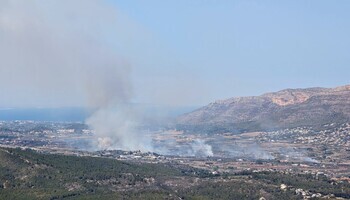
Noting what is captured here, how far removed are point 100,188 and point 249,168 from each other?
50.3 metres

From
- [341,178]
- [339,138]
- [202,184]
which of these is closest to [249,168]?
[341,178]

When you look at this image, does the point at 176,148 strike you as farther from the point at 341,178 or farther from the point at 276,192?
the point at 276,192

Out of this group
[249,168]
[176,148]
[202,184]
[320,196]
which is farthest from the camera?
[176,148]

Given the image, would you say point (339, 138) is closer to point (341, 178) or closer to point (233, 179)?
point (341, 178)

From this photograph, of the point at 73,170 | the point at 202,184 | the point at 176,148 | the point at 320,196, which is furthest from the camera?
the point at 176,148

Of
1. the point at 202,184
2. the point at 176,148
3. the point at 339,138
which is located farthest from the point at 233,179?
the point at 339,138

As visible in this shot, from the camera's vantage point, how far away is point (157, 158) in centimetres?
16250

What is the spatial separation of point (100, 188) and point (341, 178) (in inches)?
2193

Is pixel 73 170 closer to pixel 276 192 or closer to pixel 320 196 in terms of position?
pixel 276 192

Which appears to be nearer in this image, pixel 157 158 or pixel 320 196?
pixel 320 196

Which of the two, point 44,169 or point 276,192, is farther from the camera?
point 44,169

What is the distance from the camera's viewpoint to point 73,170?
120062 millimetres

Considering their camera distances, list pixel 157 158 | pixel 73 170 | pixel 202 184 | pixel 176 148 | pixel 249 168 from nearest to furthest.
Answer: pixel 202 184 < pixel 73 170 < pixel 249 168 < pixel 157 158 < pixel 176 148

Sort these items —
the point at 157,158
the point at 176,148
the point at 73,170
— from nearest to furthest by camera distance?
the point at 73,170 → the point at 157,158 → the point at 176,148
